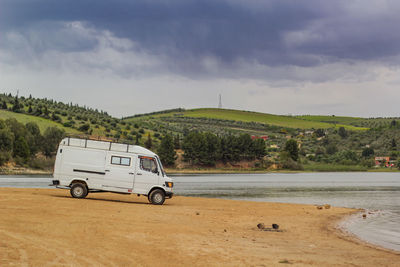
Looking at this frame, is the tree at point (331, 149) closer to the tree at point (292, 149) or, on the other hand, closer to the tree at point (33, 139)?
the tree at point (292, 149)

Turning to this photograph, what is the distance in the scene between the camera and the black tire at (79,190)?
26.6 metres

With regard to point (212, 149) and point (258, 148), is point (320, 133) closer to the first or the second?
point (258, 148)

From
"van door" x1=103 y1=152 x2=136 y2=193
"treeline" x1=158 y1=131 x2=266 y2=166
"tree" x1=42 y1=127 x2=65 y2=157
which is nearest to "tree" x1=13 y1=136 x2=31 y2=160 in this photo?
"tree" x1=42 y1=127 x2=65 y2=157

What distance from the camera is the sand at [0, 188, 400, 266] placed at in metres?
12.3

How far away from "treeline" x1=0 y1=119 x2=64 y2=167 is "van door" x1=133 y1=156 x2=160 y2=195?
248 ft

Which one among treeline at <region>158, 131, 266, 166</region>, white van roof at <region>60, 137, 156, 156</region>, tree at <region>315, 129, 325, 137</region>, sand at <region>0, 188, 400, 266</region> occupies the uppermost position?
tree at <region>315, 129, 325, 137</region>

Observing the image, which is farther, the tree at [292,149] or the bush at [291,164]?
the tree at [292,149]

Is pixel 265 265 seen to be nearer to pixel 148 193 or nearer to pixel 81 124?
pixel 148 193

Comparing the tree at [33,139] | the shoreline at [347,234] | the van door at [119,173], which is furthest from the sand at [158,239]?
the tree at [33,139]

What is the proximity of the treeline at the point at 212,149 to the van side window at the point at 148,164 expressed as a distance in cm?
9420

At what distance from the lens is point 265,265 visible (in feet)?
40.6

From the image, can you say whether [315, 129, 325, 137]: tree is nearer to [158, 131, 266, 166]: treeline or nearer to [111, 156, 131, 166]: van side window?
[158, 131, 266, 166]: treeline

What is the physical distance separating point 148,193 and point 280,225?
8.65 metres

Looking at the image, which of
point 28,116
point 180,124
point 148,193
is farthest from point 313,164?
point 148,193
